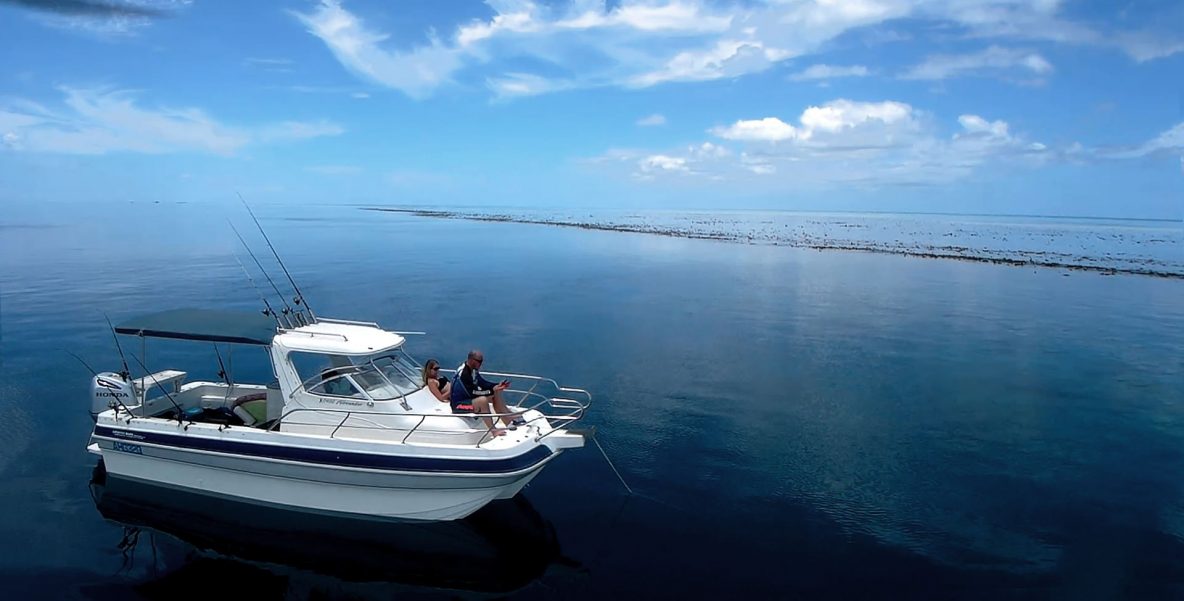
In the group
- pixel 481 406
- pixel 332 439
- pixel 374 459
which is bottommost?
pixel 374 459

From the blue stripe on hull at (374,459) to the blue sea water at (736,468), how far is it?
4.20 feet

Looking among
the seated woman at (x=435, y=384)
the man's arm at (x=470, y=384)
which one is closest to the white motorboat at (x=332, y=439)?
the seated woman at (x=435, y=384)

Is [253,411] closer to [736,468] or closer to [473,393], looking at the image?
[473,393]

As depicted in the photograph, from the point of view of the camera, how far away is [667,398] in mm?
18047

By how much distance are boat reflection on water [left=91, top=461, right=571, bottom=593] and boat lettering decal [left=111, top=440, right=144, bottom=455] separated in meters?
0.73

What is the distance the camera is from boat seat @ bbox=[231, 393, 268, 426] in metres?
13.0

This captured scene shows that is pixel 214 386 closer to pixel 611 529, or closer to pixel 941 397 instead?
pixel 611 529

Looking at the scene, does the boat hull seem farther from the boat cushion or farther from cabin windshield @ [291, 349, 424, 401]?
the boat cushion

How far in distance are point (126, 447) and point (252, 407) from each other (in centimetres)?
216

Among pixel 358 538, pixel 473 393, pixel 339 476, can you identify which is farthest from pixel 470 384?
pixel 358 538

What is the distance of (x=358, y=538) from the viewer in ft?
36.7

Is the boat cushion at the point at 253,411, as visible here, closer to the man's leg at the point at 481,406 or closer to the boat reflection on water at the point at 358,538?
the boat reflection on water at the point at 358,538

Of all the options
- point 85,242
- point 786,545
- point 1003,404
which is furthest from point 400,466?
point 85,242

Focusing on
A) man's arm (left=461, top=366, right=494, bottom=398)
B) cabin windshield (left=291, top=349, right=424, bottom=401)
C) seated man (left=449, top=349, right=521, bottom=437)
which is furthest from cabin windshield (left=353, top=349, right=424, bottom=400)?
man's arm (left=461, top=366, right=494, bottom=398)
